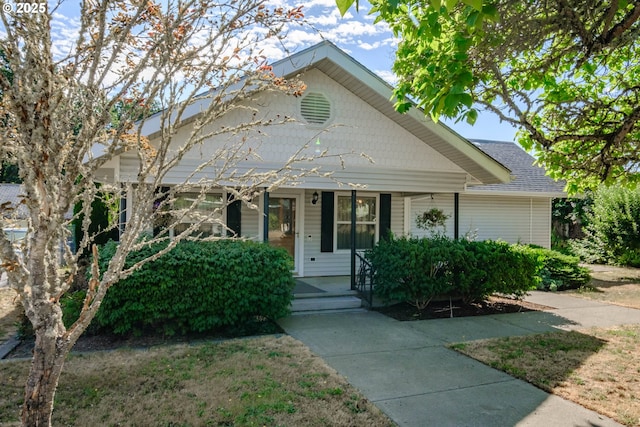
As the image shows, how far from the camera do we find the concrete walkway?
158 inches

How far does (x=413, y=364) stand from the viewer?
17.6 ft

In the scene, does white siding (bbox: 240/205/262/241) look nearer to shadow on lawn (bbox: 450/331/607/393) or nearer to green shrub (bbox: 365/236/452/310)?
green shrub (bbox: 365/236/452/310)

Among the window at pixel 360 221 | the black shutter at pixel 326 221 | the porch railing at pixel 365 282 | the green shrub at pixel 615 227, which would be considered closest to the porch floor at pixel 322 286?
the porch railing at pixel 365 282

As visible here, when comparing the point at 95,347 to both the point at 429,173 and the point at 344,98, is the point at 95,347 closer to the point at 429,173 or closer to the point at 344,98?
the point at 344,98

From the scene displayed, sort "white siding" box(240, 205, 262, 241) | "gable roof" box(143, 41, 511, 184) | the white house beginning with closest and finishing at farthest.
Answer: "gable roof" box(143, 41, 511, 184), the white house, "white siding" box(240, 205, 262, 241)

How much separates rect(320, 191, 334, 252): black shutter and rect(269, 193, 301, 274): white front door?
2.09 feet

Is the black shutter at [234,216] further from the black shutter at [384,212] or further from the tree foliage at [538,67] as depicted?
the tree foliage at [538,67]

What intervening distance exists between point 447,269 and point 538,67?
151 inches

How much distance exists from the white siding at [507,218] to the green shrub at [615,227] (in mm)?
2088

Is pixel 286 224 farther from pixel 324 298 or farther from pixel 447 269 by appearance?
pixel 447 269

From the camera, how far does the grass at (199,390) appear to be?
3793 millimetres

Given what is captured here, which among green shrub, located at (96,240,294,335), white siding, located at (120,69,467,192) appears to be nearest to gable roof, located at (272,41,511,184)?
white siding, located at (120,69,467,192)

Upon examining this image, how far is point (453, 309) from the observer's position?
8594 mm
